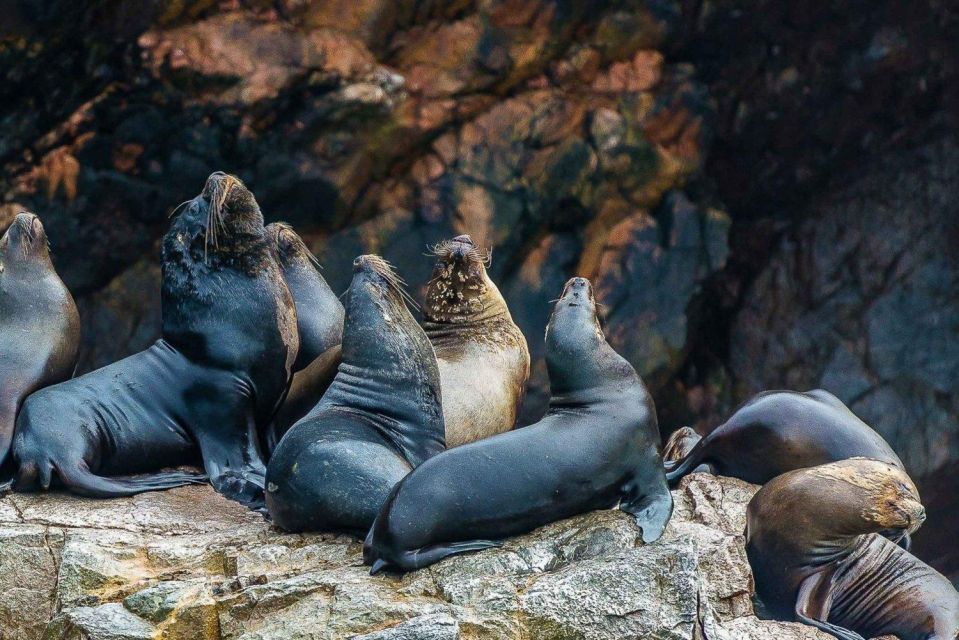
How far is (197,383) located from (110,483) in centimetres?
72

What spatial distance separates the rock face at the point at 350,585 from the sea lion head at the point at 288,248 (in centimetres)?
236

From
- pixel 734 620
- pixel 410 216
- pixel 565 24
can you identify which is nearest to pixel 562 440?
pixel 734 620

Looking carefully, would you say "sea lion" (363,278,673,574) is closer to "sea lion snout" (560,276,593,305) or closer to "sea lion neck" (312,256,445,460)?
"sea lion snout" (560,276,593,305)

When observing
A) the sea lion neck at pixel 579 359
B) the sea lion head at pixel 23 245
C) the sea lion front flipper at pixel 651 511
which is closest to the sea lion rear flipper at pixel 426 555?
the sea lion front flipper at pixel 651 511

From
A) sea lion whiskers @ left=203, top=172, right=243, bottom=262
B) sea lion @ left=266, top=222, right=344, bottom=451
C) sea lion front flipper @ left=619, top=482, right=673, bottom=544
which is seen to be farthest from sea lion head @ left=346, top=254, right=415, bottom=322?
sea lion front flipper @ left=619, top=482, right=673, bottom=544

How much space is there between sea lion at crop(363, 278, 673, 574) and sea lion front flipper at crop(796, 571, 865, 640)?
0.81 meters

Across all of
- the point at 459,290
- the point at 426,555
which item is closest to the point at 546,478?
the point at 426,555

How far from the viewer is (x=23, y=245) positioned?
26.1 feet

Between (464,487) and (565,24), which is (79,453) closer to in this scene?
(464,487)

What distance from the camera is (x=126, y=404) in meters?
7.45

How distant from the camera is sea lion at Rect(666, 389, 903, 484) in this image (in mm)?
7268

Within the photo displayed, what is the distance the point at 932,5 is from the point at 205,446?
1089 centimetres

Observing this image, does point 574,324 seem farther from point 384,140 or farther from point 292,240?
point 384,140

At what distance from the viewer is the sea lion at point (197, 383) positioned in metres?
7.22
